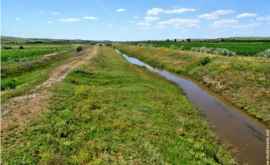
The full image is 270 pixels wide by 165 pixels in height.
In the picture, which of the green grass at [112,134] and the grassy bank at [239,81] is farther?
the grassy bank at [239,81]

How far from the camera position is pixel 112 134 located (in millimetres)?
10070

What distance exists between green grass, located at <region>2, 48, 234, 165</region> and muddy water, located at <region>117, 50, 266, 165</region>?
0.87 metres

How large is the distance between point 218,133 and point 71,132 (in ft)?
24.2

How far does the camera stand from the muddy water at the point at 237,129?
405 inches

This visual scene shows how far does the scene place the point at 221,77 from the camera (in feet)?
83.1

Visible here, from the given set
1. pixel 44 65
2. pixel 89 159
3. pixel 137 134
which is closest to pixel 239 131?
pixel 137 134

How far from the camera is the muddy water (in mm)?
10297

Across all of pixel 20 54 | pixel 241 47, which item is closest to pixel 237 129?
pixel 20 54

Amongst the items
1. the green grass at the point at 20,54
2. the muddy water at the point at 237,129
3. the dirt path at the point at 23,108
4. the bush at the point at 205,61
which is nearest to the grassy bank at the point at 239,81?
the bush at the point at 205,61

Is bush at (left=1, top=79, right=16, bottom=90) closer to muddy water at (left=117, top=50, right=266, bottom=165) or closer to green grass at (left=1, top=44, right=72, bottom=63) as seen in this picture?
muddy water at (left=117, top=50, right=266, bottom=165)

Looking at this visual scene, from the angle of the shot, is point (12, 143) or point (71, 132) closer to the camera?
point (12, 143)

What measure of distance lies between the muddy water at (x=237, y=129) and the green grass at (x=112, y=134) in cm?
87

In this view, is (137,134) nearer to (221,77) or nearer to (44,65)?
(221,77)

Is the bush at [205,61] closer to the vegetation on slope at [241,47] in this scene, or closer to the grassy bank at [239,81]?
the grassy bank at [239,81]
